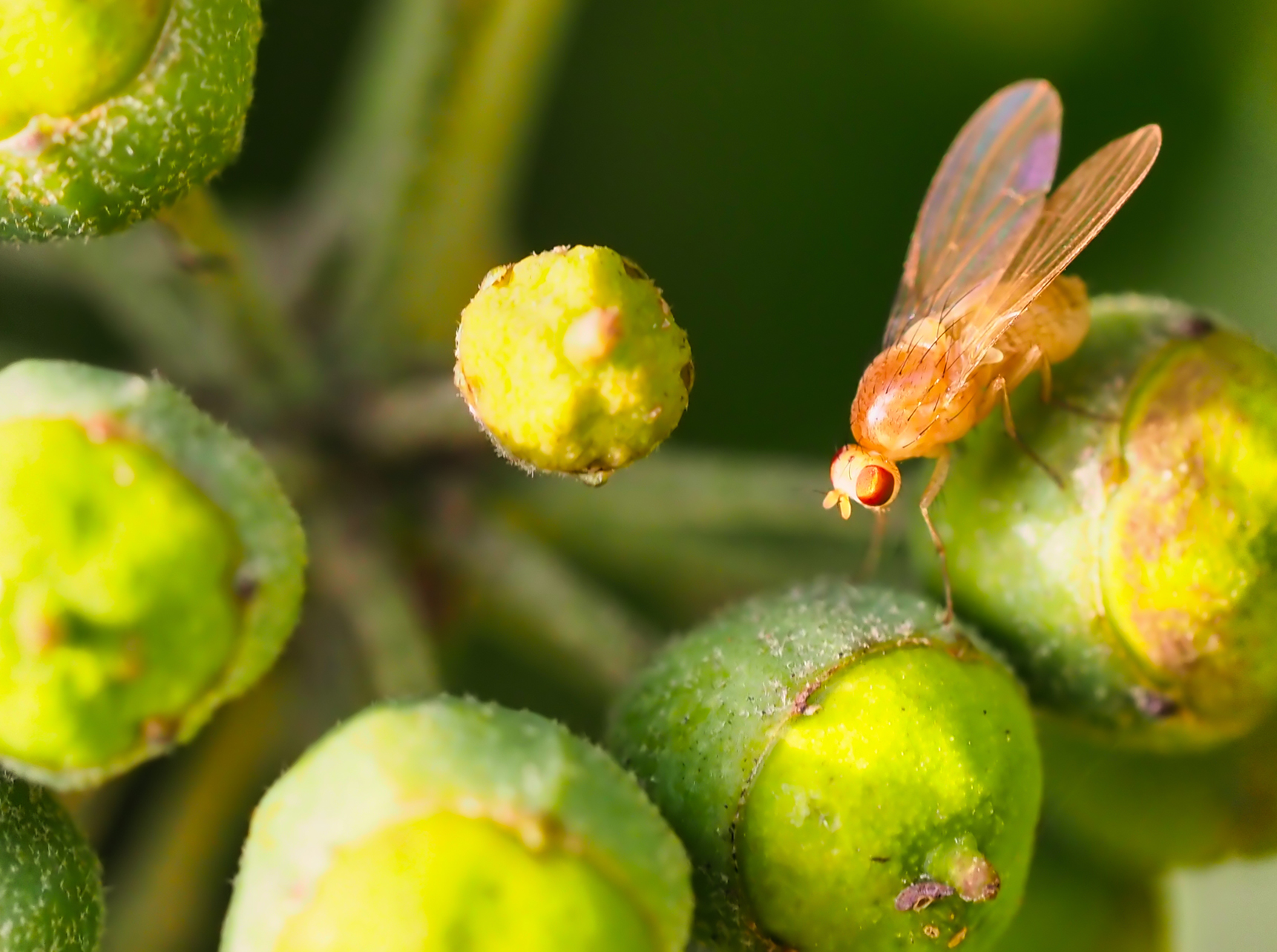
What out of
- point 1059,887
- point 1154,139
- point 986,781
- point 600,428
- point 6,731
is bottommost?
point 1059,887

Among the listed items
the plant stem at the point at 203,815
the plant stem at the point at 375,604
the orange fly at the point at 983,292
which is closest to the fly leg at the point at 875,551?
the orange fly at the point at 983,292

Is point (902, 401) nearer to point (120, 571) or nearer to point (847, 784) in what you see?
point (847, 784)

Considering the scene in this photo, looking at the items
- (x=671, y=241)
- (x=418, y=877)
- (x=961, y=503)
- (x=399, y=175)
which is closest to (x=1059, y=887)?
(x=961, y=503)

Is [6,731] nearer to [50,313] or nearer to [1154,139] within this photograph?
[1154,139]

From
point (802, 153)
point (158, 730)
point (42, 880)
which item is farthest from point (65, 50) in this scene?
point (802, 153)

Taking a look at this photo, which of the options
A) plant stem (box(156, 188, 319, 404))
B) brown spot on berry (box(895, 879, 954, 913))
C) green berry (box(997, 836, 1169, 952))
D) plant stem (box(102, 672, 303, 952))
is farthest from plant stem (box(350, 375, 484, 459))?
green berry (box(997, 836, 1169, 952))

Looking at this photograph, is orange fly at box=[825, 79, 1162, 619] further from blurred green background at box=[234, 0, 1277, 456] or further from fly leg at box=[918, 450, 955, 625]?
blurred green background at box=[234, 0, 1277, 456]
